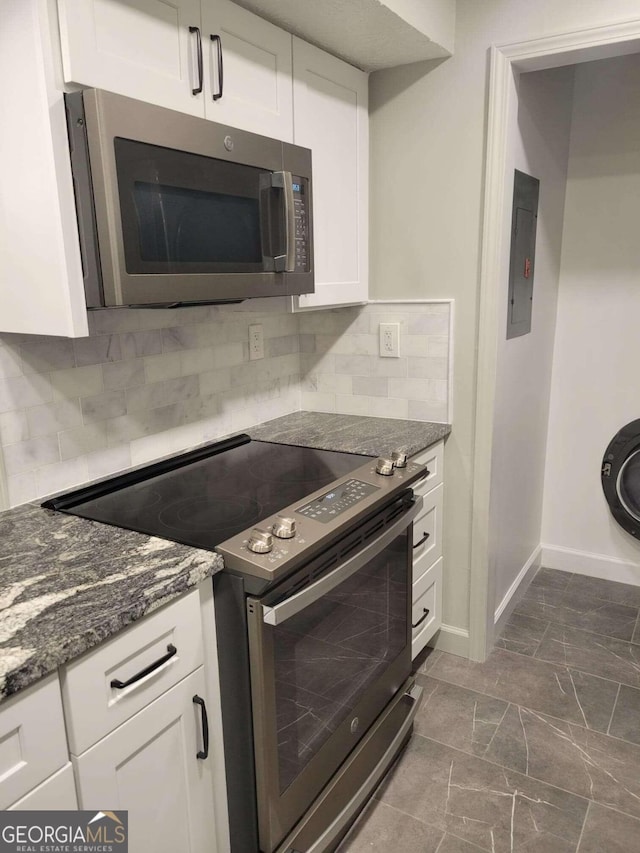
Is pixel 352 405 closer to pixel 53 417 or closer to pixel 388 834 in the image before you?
pixel 53 417

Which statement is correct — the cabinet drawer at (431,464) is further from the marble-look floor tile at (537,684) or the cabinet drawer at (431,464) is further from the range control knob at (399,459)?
the marble-look floor tile at (537,684)

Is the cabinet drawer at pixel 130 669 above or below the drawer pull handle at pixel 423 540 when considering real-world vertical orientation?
above

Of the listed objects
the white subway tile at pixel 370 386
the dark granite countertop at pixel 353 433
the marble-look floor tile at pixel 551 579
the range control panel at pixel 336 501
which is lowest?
the marble-look floor tile at pixel 551 579

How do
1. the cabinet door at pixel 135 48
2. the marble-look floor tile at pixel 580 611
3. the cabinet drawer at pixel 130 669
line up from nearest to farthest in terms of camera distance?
the cabinet drawer at pixel 130 669 → the cabinet door at pixel 135 48 → the marble-look floor tile at pixel 580 611

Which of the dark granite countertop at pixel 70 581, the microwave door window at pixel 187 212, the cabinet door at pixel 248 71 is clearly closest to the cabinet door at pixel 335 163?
the cabinet door at pixel 248 71

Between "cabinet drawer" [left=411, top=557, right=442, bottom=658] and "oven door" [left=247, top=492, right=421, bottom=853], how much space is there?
0.27 meters

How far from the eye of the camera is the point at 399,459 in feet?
5.90

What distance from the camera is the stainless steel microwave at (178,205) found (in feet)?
4.03

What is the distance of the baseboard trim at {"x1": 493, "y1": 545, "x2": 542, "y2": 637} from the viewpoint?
100 inches

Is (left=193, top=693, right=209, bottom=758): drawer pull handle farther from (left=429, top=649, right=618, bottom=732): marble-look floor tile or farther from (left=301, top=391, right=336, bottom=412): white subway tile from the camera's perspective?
(left=301, top=391, right=336, bottom=412): white subway tile

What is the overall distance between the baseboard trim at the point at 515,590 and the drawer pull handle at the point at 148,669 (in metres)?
1.66

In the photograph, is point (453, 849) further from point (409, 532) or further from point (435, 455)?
point (435, 455)

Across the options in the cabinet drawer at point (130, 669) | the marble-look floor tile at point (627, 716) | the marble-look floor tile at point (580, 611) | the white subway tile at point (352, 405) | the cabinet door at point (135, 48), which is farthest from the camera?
the marble-look floor tile at point (580, 611)

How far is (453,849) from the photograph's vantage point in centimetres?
162
